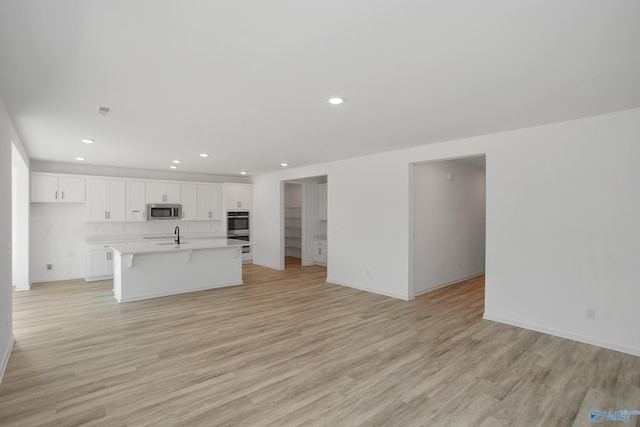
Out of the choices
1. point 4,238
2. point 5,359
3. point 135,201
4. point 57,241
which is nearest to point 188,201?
point 135,201

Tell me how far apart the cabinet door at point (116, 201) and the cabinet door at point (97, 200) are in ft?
0.25

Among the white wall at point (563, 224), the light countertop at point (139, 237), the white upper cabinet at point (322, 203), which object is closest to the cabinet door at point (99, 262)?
the light countertop at point (139, 237)

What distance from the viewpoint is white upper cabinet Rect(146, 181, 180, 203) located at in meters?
7.89

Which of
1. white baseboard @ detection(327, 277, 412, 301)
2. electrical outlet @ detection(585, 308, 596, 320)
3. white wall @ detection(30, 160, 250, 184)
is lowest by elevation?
white baseboard @ detection(327, 277, 412, 301)

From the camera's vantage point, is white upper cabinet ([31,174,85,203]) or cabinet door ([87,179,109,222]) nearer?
white upper cabinet ([31,174,85,203])

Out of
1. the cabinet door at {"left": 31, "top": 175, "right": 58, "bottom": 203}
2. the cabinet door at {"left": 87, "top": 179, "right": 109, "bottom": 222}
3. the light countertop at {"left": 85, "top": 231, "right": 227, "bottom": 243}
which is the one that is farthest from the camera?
the light countertop at {"left": 85, "top": 231, "right": 227, "bottom": 243}

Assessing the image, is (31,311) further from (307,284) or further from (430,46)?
(430,46)

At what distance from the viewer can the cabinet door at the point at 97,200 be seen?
7.16 meters

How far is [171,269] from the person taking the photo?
19.3ft

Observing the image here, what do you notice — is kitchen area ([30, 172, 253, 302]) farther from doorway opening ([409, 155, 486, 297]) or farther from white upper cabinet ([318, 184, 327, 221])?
doorway opening ([409, 155, 486, 297])

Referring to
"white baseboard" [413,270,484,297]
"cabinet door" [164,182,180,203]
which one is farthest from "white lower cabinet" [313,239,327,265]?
"cabinet door" [164,182,180,203]

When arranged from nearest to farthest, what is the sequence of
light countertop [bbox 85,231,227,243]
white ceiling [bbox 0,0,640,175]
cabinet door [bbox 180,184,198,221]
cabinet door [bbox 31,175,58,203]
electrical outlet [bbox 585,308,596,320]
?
1. white ceiling [bbox 0,0,640,175]
2. electrical outlet [bbox 585,308,596,320]
3. cabinet door [bbox 31,175,58,203]
4. light countertop [bbox 85,231,227,243]
5. cabinet door [bbox 180,184,198,221]

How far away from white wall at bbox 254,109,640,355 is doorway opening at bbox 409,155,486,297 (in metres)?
0.36

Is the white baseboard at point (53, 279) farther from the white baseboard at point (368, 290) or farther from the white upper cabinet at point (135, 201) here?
the white baseboard at point (368, 290)
